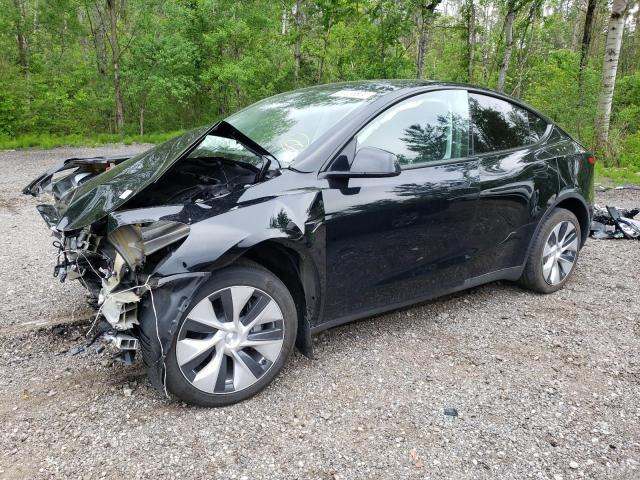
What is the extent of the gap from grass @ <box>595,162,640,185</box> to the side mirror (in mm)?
7627

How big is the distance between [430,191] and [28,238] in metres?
4.49

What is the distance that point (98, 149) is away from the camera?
12.8 m

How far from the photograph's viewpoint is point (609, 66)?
10.2 meters

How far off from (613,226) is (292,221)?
16.4ft

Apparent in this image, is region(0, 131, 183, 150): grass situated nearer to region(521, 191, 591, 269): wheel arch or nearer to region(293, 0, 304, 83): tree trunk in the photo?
region(293, 0, 304, 83): tree trunk

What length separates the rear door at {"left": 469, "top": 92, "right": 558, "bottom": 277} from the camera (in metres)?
3.54

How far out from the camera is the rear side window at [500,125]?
3605mm

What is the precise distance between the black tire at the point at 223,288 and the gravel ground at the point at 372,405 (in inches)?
3.0

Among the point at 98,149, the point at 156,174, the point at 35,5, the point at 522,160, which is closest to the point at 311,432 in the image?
the point at 156,174

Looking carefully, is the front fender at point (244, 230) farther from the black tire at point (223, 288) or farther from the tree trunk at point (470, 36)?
the tree trunk at point (470, 36)

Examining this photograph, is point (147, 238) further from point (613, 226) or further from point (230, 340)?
point (613, 226)

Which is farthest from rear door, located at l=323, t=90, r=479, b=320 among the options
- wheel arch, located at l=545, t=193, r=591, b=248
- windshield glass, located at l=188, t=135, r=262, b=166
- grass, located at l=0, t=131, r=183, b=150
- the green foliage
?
grass, located at l=0, t=131, r=183, b=150

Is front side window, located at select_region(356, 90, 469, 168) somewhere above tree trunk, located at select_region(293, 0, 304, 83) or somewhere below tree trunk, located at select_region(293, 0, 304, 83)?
below

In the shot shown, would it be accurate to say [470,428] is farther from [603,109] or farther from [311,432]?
[603,109]
